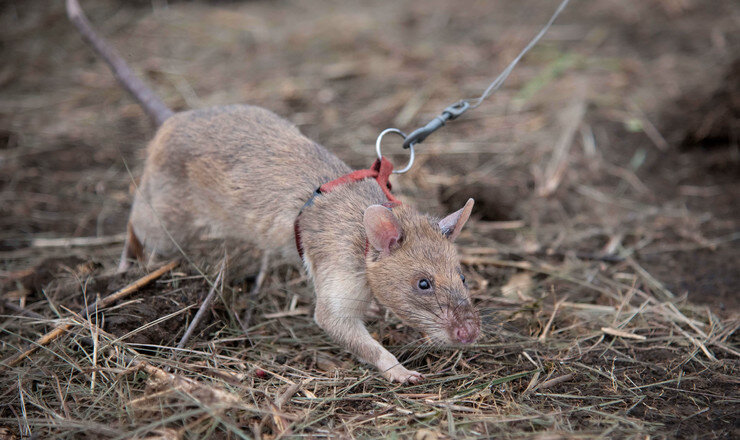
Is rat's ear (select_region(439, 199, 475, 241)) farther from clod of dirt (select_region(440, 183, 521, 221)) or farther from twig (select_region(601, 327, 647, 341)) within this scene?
clod of dirt (select_region(440, 183, 521, 221))

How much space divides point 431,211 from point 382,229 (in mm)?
2110

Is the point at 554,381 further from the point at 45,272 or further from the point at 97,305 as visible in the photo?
the point at 45,272

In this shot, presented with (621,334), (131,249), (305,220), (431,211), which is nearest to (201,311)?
(305,220)

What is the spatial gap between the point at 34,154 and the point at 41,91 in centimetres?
181

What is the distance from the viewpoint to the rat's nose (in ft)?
10.2

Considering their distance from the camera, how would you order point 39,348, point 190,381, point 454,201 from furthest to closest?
1. point 454,201
2. point 39,348
3. point 190,381

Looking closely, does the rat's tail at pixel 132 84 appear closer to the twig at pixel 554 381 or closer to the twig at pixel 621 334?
the twig at pixel 554 381

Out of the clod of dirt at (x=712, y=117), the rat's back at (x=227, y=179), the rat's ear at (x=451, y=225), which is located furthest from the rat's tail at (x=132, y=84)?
the clod of dirt at (x=712, y=117)

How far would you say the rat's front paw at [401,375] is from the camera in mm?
3209

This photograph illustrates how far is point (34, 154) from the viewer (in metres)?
6.28

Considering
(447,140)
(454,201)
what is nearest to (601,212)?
(454,201)

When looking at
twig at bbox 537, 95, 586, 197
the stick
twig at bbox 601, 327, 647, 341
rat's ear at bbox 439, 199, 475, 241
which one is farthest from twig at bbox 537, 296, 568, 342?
A: the stick

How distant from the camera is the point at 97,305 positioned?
346 centimetres

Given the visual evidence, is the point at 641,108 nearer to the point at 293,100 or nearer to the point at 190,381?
the point at 293,100
